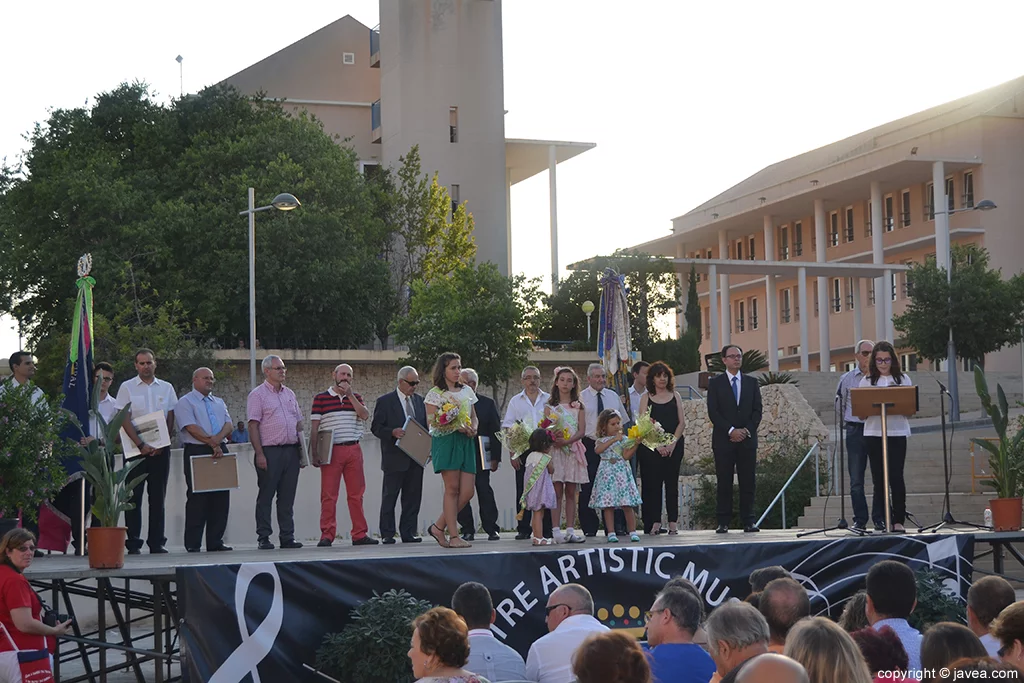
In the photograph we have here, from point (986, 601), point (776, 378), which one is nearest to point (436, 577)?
point (986, 601)

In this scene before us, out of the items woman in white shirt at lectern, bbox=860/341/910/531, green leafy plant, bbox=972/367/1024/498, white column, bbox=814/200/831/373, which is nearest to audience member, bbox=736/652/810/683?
woman in white shirt at lectern, bbox=860/341/910/531

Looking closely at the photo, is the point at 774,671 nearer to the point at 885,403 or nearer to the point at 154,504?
the point at 885,403

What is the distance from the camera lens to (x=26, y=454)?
11570 millimetres

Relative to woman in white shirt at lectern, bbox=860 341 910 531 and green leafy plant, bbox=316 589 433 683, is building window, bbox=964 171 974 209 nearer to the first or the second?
woman in white shirt at lectern, bbox=860 341 910 531

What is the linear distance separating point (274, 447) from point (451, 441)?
2345 millimetres

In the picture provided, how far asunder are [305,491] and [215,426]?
364 inches

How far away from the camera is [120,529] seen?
10.7 meters

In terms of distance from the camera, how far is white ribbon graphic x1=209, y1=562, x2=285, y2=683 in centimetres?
1011

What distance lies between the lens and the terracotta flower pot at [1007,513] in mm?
13086

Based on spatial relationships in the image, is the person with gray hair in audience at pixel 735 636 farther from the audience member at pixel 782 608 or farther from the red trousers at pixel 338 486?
the red trousers at pixel 338 486

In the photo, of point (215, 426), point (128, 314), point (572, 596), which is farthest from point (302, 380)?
point (572, 596)

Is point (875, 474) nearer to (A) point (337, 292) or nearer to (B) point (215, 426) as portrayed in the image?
(B) point (215, 426)

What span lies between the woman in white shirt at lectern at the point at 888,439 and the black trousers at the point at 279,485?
20.3 feet

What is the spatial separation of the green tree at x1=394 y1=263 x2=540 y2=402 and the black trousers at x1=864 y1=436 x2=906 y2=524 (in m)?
25.8
